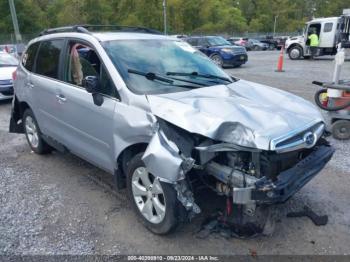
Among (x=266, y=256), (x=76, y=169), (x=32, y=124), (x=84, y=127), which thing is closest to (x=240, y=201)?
(x=266, y=256)

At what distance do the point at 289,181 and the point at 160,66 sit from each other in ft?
6.26

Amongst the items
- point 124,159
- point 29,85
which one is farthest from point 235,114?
point 29,85

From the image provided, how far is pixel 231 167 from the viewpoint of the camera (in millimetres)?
3002

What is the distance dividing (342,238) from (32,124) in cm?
449

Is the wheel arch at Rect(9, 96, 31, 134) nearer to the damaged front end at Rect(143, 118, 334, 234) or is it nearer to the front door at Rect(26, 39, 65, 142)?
the front door at Rect(26, 39, 65, 142)

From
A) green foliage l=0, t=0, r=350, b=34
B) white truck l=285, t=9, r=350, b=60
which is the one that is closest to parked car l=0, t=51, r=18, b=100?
white truck l=285, t=9, r=350, b=60

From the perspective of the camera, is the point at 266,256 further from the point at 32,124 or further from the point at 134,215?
the point at 32,124

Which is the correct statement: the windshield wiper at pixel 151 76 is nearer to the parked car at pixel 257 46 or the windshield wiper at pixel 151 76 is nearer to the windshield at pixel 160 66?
the windshield at pixel 160 66

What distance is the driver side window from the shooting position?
12.3 ft

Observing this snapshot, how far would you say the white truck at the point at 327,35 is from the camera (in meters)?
22.3

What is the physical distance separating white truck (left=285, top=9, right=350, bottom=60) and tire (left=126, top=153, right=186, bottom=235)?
21785mm

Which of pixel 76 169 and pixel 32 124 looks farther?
pixel 32 124

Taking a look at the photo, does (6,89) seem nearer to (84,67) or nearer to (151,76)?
(84,67)

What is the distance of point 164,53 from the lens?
427 centimetres
